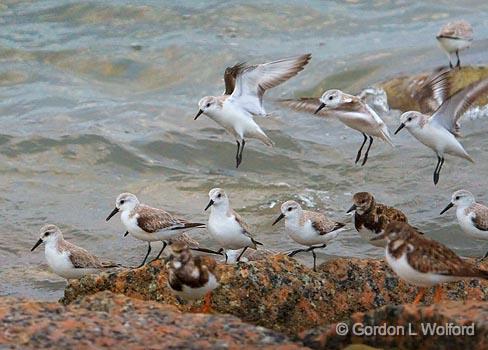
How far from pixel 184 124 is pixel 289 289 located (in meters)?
8.89

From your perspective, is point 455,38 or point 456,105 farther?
point 455,38

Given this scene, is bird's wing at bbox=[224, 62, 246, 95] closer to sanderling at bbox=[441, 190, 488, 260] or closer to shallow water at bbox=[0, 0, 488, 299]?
shallow water at bbox=[0, 0, 488, 299]

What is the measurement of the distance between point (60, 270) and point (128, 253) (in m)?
2.09

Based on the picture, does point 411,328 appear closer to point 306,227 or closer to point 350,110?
point 306,227

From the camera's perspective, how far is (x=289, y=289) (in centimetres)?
742

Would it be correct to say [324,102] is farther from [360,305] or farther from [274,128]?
[274,128]

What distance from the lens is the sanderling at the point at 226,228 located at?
888 centimetres

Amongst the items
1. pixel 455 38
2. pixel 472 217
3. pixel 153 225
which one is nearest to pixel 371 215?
pixel 472 217

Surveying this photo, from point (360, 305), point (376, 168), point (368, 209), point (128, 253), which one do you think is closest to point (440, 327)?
point (360, 305)

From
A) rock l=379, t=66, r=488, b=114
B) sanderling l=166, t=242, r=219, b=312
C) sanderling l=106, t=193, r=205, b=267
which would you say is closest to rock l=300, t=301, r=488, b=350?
sanderling l=166, t=242, r=219, b=312

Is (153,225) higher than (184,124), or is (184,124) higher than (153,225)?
(153,225)

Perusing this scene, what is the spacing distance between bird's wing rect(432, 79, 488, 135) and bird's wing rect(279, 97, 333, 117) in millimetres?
1274

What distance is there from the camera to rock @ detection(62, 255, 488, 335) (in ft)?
24.2

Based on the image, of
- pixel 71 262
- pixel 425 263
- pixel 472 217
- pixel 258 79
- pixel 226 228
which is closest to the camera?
pixel 425 263
